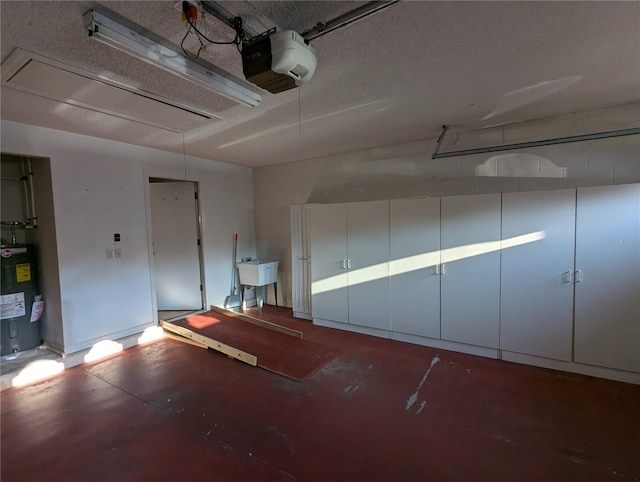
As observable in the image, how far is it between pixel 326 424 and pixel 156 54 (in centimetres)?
276

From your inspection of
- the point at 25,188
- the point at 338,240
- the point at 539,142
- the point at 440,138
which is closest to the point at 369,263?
the point at 338,240

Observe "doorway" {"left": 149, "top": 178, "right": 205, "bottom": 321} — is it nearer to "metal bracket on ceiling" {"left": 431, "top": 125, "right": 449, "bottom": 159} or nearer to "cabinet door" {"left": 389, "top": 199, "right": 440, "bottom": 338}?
"cabinet door" {"left": 389, "top": 199, "right": 440, "bottom": 338}

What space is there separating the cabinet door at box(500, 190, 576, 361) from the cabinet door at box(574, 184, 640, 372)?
0.08 meters

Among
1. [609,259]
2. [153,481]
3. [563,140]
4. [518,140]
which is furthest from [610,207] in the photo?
[153,481]

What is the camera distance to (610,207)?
8.95 feet

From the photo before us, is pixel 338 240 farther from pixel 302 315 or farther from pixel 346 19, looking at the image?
pixel 346 19

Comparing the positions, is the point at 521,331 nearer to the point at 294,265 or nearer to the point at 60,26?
the point at 294,265

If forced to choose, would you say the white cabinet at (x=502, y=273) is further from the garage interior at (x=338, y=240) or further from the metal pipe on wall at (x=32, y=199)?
the metal pipe on wall at (x=32, y=199)

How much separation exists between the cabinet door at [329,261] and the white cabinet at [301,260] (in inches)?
10.8

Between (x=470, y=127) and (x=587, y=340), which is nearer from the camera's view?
(x=587, y=340)

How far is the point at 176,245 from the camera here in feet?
16.5

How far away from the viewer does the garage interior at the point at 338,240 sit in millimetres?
1796

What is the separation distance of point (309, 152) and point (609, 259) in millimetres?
3715

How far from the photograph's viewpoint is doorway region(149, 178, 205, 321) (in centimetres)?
493
